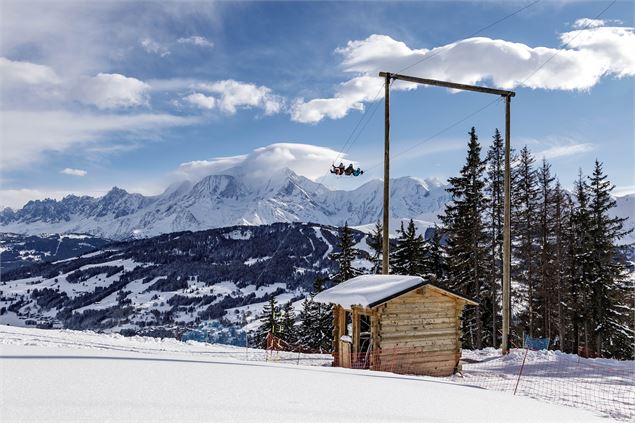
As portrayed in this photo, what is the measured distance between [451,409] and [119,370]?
16.4ft

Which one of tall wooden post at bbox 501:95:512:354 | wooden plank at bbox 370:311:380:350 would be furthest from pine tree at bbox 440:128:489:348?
wooden plank at bbox 370:311:380:350

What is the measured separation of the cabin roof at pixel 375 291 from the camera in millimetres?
15078

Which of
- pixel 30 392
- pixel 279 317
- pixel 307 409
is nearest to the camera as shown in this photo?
pixel 30 392

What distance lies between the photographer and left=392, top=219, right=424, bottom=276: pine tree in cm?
3238

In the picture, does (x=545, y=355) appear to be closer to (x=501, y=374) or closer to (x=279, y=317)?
(x=501, y=374)

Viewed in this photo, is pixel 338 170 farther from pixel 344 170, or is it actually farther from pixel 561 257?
pixel 561 257

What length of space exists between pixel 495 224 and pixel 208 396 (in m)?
30.2

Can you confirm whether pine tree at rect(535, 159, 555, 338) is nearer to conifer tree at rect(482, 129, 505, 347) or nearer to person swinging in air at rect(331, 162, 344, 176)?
conifer tree at rect(482, 129, 505, 347)

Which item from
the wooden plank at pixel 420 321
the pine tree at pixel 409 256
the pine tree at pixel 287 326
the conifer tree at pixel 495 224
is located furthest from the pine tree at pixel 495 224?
the pine tree at pixel 287 326

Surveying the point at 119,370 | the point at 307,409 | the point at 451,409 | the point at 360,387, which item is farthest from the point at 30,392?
the point at 451,409

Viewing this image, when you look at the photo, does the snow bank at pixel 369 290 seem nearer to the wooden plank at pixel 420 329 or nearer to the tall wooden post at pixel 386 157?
the tall wooden post at pixel 386 157

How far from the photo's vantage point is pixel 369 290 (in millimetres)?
15805

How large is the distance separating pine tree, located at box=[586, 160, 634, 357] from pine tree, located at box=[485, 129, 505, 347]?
674 cm

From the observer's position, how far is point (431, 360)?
16.0 m
